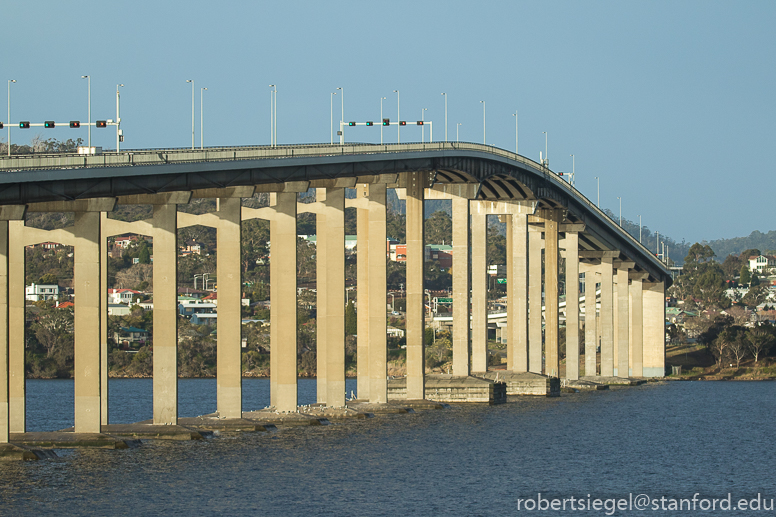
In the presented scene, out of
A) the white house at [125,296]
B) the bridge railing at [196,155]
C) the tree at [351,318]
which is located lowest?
the tree at [351,318]

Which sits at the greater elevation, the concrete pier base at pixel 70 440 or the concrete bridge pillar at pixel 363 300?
the concrete bridge pillar at pixel 363 300

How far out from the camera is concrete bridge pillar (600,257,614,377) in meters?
128

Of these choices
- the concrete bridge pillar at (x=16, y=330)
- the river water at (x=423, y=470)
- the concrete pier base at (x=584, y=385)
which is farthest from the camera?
the concrete pier base at (x=584, y=385)

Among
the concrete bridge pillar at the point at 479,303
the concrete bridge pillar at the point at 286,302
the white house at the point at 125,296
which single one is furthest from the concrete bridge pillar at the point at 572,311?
the white house at the point at 125,296

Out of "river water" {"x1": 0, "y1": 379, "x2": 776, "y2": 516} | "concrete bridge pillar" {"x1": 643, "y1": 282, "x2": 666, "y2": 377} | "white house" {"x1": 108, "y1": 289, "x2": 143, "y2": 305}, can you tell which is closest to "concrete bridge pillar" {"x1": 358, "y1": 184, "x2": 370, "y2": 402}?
"river water" {"x1": 0, "y1": 379, "x2": 776, "y2": 516}

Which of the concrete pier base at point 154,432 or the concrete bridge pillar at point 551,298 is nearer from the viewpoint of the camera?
the concrete pier base at point 154,432

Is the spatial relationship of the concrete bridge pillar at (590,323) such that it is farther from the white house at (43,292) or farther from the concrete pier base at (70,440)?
the concrete pier base at (70,440)

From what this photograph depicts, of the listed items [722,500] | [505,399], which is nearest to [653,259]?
[505,399]

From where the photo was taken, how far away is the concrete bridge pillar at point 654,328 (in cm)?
14800

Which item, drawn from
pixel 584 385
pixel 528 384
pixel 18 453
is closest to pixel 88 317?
pixel 18 453

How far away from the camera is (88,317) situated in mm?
52406

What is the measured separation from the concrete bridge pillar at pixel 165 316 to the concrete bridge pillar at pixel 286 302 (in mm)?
9893

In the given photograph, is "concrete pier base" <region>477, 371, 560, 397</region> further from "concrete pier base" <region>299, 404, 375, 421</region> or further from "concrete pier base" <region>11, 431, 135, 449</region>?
"concrete pier base" <region>11, 431, 135, 449</region>

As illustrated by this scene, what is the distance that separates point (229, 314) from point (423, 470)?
1413cm
